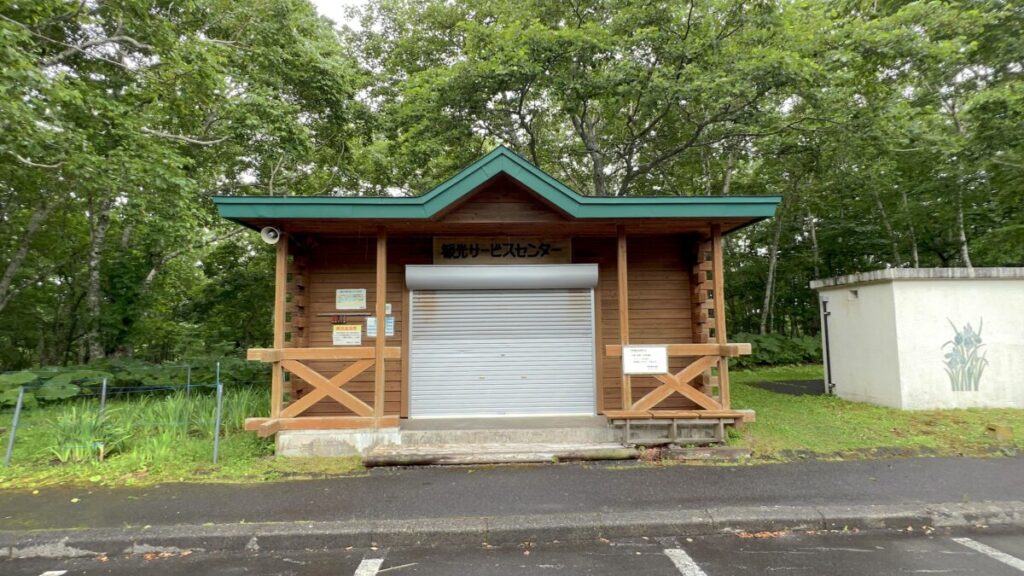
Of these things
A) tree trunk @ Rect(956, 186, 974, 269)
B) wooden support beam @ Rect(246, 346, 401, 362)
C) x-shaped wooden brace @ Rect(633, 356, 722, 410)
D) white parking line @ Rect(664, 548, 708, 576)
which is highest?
tree trunk @ Rect(956, 186, 974, 269)

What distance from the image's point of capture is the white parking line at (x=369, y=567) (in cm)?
338

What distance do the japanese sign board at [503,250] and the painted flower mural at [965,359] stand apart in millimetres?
6364

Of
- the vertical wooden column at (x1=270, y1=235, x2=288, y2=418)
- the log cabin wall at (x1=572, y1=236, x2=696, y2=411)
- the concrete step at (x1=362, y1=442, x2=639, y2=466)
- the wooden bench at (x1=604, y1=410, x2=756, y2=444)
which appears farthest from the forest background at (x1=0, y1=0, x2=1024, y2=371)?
the concrete step at (x1=362, y1=442, x2=639, y2=466)

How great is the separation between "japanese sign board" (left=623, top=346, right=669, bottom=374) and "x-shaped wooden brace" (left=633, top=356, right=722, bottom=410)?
0.45 ft

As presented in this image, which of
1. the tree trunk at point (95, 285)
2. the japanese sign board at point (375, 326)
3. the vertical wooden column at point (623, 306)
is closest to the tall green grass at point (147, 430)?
the japanese sign board at point (375, 326)

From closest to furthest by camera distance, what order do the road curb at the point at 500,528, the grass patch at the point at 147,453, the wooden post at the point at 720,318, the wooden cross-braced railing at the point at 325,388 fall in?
1. the road curb at the point at 500,528
2. the grass patch at the point at 147,453
3. the wooden cross-braced railing at the point at 325,388
4. the wooden post at the point at 720,318

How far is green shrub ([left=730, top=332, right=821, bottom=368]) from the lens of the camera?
604 inches

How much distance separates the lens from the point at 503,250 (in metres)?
7.21

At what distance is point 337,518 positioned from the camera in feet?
13.4

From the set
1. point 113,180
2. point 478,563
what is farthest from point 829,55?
point 113,180

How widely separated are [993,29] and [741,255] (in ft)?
34.7

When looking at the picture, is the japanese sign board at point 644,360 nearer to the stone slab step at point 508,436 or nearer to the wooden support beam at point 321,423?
the stone slab step at point 508,436

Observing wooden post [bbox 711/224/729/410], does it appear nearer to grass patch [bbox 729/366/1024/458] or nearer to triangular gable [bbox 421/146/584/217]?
grass patch [bbox 729/366/1024/458]

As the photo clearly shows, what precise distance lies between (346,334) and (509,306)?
2.41m
